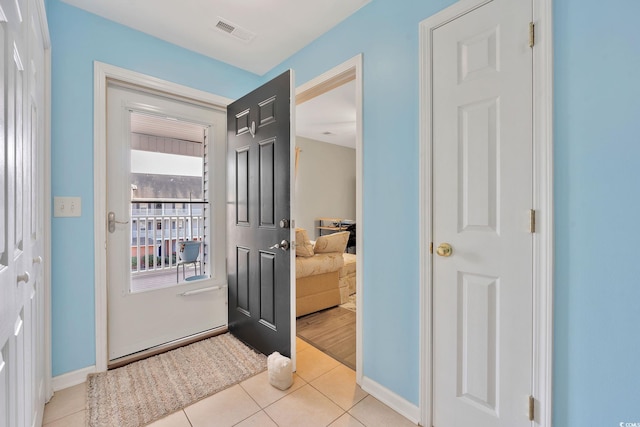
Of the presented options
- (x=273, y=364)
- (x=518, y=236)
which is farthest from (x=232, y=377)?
(x=518, y=236)

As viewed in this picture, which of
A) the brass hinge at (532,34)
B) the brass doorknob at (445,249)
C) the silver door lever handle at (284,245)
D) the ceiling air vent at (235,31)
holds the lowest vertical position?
the silver door lever handle at (284,245)

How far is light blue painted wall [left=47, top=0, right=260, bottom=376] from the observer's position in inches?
71.2

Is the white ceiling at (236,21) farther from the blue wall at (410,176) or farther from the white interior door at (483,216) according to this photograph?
the white interior door at (483,216)

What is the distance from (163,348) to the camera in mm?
2297

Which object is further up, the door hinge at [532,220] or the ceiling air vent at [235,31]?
the ceiling air vent at [235,31]

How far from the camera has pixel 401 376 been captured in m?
1.65

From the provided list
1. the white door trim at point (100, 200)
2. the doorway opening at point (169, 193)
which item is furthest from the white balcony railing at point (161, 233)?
the white door trim at point (100, 200)

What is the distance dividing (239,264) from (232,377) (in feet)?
2.84

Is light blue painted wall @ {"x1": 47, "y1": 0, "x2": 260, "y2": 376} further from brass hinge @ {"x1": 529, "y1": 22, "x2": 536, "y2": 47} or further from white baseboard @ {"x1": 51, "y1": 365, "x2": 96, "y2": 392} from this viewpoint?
brass hinge @ {"x1": 529, "y1": 22, "x2": 536, "y2": 47}

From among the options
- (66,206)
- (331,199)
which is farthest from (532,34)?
(331,199)

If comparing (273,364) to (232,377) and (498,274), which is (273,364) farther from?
(498,274)

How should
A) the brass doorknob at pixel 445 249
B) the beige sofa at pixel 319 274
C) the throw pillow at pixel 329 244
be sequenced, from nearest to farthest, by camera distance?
the brass doorknob at pixel 445 249 → the beige sofa at pixel 319 274 → the throw pillow at pixel 329 244

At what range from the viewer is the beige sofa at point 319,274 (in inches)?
118

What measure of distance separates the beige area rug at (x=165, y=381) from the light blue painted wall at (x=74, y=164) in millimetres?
291
